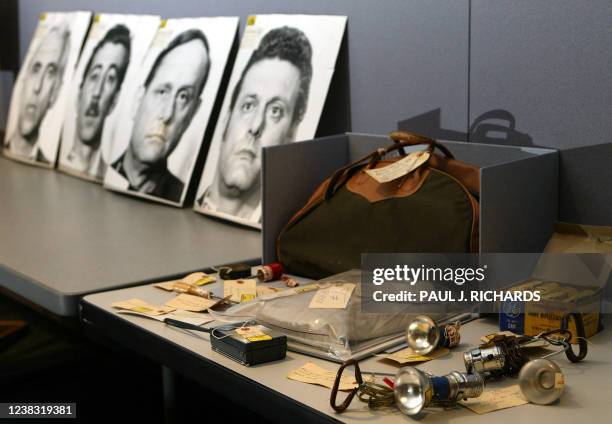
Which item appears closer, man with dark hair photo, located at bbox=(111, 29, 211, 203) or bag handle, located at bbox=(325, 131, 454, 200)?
bag handle, located at bbox=(325, 131, 454, 200)

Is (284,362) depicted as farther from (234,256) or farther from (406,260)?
(234,256)

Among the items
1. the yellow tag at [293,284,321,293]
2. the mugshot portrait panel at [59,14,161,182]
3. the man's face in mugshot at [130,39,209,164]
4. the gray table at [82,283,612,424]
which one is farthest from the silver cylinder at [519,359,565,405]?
the mugshot portrait panel at [59,14,161,182]

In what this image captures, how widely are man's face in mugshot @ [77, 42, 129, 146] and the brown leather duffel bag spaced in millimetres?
1327

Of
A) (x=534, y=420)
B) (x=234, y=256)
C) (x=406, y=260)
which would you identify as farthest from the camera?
(x=234, y=256)

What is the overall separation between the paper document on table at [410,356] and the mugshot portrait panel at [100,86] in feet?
5.71

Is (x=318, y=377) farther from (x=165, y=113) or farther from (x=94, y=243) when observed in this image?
(x=165, y=113)

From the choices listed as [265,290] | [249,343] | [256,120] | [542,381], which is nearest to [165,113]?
[256,120]

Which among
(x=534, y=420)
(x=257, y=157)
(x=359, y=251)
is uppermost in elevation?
(x=257, y=157)

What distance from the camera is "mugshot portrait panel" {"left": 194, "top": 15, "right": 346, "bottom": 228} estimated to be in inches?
84.2

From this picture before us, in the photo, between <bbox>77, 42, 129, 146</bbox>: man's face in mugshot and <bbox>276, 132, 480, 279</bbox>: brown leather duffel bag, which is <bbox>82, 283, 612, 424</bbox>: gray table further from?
<bbox>77, 42, 129, 146</bbox>: man's face in mugshot

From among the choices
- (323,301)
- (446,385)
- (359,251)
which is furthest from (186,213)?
(446,385)

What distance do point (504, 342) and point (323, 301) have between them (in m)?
0.33

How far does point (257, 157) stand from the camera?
7.22 feet

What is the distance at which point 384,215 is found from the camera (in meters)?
1.64
